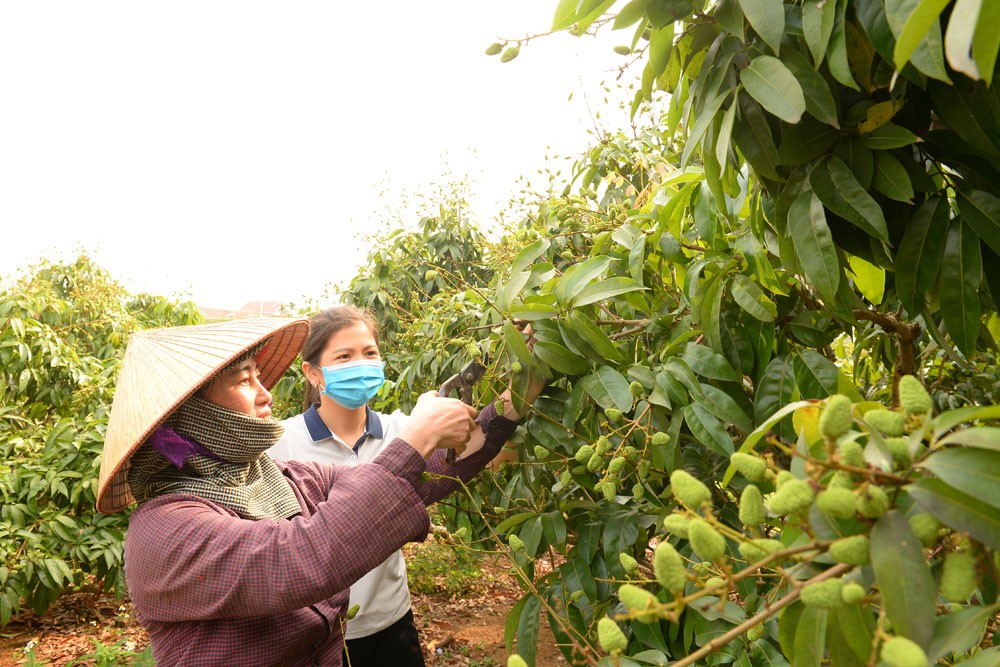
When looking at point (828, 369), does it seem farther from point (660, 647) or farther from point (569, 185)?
point (569, 185)

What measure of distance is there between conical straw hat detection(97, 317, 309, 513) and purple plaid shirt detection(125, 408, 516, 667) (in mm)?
129

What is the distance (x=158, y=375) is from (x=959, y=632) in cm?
137

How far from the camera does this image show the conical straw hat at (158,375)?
1324mm

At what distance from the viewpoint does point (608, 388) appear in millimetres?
1168

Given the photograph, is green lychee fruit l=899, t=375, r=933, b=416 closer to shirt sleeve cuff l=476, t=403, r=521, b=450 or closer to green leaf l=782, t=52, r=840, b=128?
green leaf l=782, t=52, r=840, b=128

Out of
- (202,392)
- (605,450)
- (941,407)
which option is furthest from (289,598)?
(941,407)

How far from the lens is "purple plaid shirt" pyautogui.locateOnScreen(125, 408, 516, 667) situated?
120 cm

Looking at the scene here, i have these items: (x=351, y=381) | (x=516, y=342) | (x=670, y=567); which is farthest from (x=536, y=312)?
(x=351, y=381)

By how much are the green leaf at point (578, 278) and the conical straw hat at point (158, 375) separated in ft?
2.10

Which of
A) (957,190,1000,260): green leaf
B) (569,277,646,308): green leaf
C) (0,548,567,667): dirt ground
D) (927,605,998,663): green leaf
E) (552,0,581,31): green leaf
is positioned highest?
(552,0,581,31): green leaf

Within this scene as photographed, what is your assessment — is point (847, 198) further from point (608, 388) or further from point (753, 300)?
point (608, 388)

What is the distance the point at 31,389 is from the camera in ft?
14.9

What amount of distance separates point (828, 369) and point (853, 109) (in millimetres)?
372

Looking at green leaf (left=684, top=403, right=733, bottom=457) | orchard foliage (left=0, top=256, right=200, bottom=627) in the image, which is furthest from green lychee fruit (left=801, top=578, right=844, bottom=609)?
orchard foliage (left=0, top=256, right=200, bottom=627)
